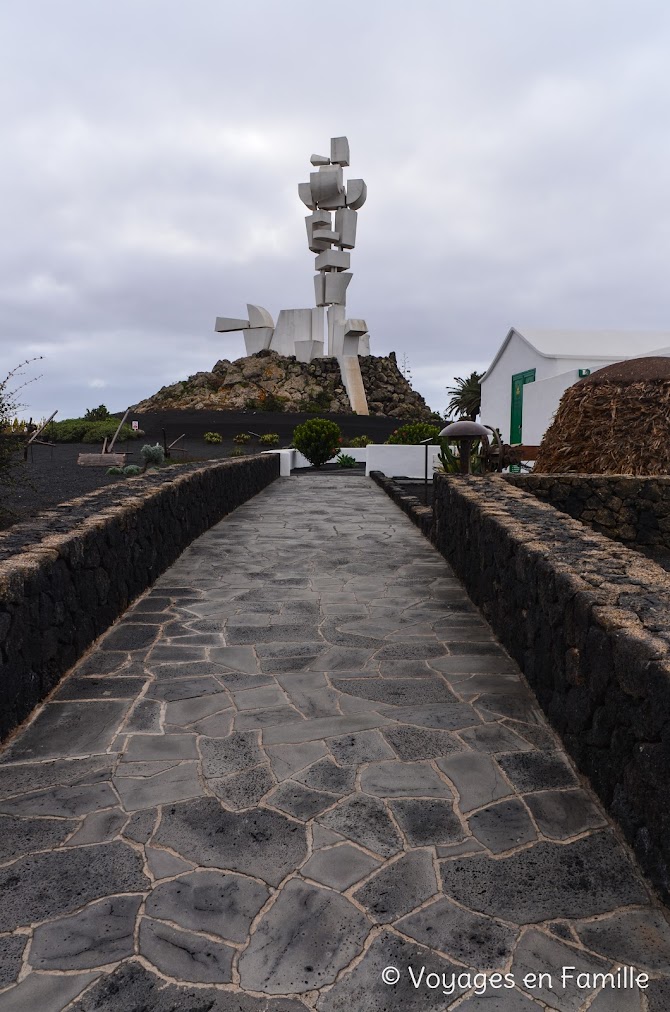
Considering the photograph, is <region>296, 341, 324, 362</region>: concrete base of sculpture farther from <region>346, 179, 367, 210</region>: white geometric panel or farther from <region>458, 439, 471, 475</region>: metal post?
<region>458, 439, 471, 475</region>: metal post

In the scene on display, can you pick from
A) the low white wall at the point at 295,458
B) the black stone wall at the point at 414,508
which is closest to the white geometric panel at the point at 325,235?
the low white wall at the point at 295,458

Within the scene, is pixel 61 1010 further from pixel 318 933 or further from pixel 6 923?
pixel 318 933

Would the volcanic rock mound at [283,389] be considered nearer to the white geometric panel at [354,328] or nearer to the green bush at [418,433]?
the white geometric panel at [354,328]

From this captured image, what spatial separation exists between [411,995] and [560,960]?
18.2 inches

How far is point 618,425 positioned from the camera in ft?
32.7

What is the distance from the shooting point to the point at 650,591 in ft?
10.7

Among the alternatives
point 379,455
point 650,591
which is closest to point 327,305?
point 379,455

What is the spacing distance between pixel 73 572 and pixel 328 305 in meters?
45.1

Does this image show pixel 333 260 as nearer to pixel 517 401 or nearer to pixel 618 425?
pixel 517 401

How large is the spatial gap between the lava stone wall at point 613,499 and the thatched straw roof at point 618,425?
0.53 metres

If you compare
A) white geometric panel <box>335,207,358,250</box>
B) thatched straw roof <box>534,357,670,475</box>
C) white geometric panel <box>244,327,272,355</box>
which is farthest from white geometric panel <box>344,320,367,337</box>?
thatched straw roof <box>534,357,670,475</box>

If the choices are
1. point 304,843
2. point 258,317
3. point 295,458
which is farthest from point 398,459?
point 258,317

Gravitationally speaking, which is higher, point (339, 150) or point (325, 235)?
point (339, 150)

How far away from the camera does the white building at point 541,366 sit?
19.2 metres
